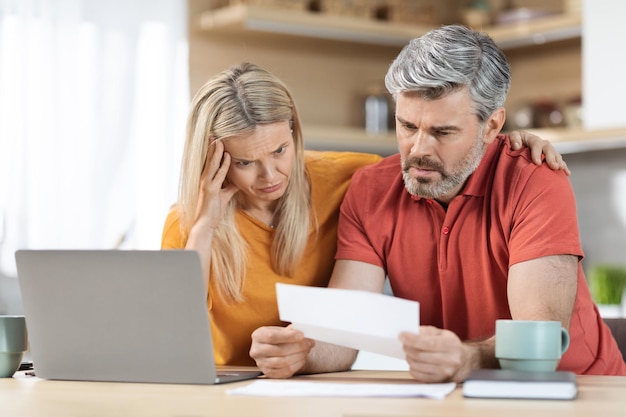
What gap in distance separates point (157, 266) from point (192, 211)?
60 cm

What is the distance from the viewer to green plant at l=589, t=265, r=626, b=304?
12.7ft

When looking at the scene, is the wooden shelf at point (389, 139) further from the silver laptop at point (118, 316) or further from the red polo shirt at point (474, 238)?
the silver laptop at point (118, 316)

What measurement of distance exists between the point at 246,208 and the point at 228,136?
0.21 meters

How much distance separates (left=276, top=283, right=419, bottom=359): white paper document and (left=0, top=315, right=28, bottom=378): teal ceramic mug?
1.85ft

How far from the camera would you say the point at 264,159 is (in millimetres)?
2186

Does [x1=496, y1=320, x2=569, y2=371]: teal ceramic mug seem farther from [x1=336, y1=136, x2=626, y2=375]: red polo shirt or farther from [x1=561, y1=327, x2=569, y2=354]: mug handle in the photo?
[x1=336, y1=136, x2=626, y2=375]: red polo shirt

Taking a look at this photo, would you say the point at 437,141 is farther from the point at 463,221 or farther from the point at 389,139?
the point at 389,139

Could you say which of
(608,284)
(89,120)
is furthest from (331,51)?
(608,284)

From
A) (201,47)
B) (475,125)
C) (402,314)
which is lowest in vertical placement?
(402,314)

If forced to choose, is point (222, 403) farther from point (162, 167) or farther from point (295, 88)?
point (295, 88)

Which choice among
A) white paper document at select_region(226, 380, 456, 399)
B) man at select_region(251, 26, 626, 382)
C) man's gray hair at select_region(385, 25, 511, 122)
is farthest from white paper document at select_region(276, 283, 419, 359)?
man's gray hair at select_region(385, 25, 511, 122)

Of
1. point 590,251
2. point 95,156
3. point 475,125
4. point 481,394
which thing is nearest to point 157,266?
point 481,394

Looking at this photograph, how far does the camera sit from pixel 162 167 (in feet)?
13.2

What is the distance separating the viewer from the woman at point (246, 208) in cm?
221
